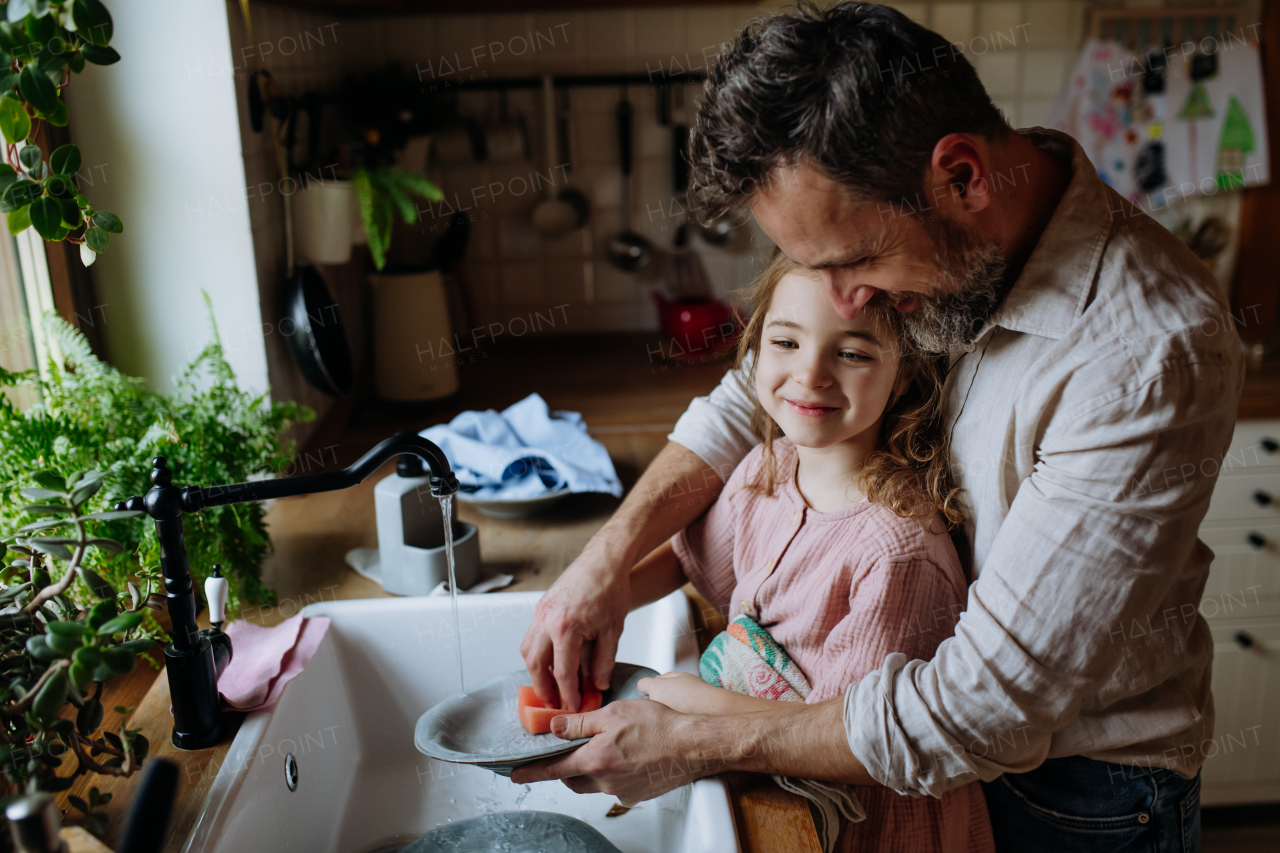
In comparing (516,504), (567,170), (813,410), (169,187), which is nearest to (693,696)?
(813,410)

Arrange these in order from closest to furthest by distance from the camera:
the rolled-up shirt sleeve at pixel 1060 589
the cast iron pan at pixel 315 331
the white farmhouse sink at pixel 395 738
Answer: the rolled-up shirt sleeve at pixel 1060 589, the white farmhouse sink at pixel 395 738, the cast iron pan at pixel 315 331

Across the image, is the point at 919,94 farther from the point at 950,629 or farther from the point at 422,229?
the point at 422,229

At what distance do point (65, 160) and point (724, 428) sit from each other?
0.76m

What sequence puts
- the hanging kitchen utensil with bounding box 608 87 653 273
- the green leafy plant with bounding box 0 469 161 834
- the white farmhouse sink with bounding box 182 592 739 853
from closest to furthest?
1. the green leafy plant with bounding box 0 469 161 834
2. the white farmhouse sink with bounding box 182 592 739 853
3. the hanging kitchen utensil with bounding box 608 87 653 273

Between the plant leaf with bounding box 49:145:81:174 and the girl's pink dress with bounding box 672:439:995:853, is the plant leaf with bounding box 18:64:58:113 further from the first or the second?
the girl's pink dress with bounding box 672:439:995:853

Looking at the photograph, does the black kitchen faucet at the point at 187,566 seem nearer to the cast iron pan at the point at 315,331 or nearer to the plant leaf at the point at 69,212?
the plant leaf at the point at 69,212

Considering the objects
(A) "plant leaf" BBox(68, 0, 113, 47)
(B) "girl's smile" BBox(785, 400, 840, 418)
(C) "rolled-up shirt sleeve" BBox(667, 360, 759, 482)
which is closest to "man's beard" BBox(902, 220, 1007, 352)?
(B) "girl's smile" BBox(785, 400, 840, 418)

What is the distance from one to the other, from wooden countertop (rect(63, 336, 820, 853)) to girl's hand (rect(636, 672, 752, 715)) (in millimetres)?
66

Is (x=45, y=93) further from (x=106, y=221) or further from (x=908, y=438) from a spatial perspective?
(x=908, y=438)

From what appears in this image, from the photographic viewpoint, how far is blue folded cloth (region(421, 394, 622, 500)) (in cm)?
155

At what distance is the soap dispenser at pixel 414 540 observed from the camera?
130cm

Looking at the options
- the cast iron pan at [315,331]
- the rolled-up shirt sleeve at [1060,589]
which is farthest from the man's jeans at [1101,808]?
the cast iron pan at [315,331]

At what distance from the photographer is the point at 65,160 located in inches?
30.7

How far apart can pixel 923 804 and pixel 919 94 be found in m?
0.64
